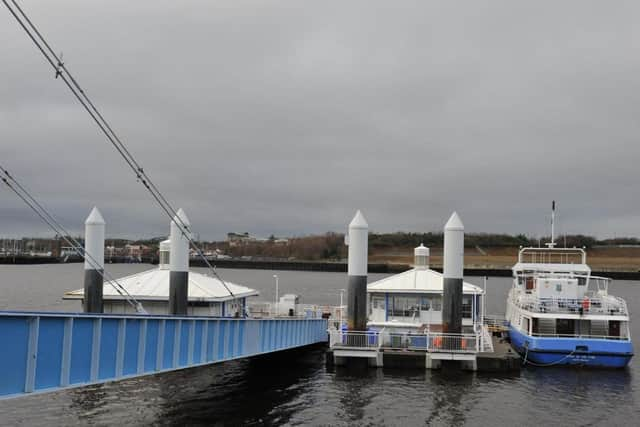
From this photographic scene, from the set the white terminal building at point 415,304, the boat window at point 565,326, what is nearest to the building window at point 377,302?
the white terminal building at point 415,304

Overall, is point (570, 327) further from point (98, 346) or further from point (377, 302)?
point (98, 346)

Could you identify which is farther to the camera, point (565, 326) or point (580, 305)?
point (565, 326)

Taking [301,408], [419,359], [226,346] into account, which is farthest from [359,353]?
[226,346]

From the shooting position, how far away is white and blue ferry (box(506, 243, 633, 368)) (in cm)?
4125

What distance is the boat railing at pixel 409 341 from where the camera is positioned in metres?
38.5

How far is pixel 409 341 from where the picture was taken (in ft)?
134

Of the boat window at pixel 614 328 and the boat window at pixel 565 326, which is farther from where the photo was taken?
the boat window at pixel 565 326

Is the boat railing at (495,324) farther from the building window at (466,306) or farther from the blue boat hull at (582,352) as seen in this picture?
the blue boat hull at (582,352)

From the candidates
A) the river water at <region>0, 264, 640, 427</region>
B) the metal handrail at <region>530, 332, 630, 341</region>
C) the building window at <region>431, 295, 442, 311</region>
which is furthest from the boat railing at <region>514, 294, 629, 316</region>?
the building window at <region>431, 295, 442, 311</region>

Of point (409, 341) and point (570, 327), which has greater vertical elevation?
point (570, 327)

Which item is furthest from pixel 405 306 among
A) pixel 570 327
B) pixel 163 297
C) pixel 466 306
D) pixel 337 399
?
pixel 163 297

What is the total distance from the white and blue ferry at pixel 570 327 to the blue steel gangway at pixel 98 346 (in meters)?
21.9

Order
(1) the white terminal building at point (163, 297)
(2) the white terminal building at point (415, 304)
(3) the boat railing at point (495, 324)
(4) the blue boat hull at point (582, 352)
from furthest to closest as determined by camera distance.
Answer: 1. (3) the boat railing at point (495, 324)
2. (2) the white terminal building at point (415, 304)
3. (4) the blue boat hull at point (582, 352)
4. (1) the white terminal building at point (163, 297)

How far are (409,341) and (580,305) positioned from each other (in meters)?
11.4
